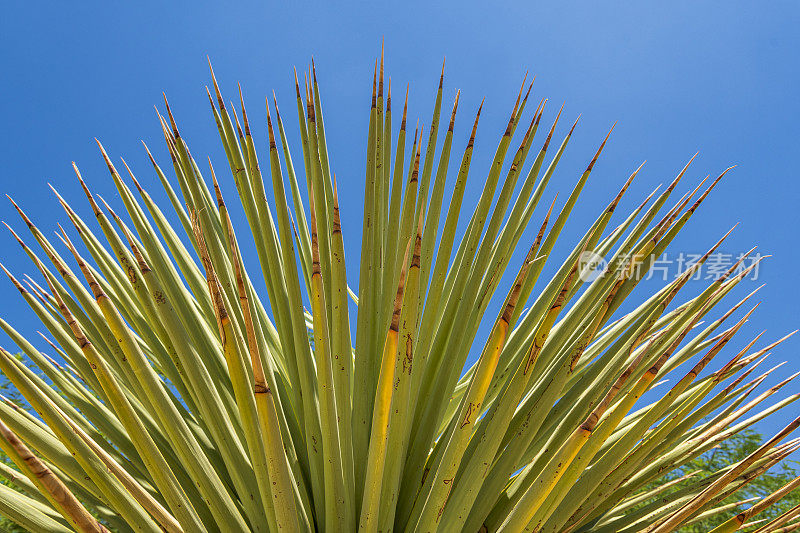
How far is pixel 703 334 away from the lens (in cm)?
155

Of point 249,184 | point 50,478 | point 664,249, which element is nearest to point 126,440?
point 249,184

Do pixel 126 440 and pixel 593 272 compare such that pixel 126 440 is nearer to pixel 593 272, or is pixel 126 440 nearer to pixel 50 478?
pixel 50 478

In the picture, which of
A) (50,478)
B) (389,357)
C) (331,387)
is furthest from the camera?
(331,387)

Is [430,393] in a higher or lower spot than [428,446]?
Answer: higher

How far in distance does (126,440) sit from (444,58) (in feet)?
4.18

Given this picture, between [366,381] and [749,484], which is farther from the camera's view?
[749,484]

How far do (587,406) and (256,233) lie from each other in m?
0.86

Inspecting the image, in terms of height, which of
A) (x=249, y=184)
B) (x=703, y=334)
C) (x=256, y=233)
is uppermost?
(x=249, y=184)

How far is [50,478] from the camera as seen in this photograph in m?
0.57

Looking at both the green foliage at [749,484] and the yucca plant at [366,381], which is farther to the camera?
the green foliage at [749,484]

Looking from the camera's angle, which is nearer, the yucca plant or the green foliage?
the yucca plant

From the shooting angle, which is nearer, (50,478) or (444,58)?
(50,478)

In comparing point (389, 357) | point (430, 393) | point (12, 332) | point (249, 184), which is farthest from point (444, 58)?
point (12, 332)

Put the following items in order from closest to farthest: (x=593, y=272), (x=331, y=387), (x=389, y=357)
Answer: (x=389, y=357)
(x=331, y=387)
(x=593, y=272)
